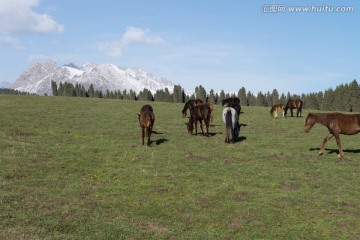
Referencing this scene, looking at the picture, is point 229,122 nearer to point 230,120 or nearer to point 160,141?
point 230,120

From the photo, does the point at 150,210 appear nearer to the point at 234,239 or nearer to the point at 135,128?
the point at 234,239

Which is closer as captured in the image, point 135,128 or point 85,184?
point 85,184

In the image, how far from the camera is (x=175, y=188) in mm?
13672

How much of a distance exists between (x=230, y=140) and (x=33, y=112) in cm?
2502

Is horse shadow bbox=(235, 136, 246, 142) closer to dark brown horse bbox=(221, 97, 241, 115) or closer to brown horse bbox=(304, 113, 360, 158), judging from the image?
dark brown horse bbox=(221, 97, 241, 115)

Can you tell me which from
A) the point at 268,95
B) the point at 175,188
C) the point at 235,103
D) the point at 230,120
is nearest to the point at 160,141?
the point at 230,120

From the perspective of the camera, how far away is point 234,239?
9781 mm

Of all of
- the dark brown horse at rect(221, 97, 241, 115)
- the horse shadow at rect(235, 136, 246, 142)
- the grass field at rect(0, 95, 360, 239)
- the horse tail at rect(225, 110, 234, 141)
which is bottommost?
the grass field at rect(0, 95, 360, 239)

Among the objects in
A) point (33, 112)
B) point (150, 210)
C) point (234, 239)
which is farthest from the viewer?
point (33, 112)

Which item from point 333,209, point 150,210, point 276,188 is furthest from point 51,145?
point 333,209

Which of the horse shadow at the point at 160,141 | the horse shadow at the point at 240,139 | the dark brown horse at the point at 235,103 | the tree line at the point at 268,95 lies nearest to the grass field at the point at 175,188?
the horse shadow at the point at 160,141

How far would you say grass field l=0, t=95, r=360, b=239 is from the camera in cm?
1022

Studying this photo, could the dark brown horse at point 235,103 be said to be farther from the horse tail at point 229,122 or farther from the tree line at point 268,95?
the tree line at point 268,95

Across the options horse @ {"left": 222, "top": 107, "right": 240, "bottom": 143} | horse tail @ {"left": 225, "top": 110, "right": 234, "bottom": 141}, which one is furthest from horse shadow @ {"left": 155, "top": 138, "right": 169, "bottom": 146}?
horse tail @ {"left": 225, "top": 110, "right": 234, "bottom": 141}
